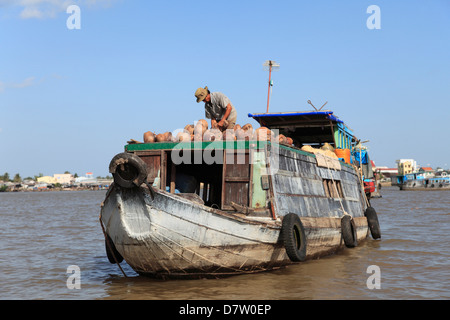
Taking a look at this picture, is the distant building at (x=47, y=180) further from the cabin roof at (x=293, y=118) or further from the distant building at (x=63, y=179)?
the cabin roof at (x=293, y=118)

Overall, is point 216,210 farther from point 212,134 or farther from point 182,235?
point 212,134

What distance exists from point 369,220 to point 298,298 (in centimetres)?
802

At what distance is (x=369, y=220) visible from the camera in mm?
14148

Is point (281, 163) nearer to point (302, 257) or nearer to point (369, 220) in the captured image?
point (302, 257)

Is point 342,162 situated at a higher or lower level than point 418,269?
higher

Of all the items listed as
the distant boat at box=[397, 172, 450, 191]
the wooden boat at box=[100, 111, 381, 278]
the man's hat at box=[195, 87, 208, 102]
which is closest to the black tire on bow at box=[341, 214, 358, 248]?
the wooden boat at box=[100, 111, 381, 278]

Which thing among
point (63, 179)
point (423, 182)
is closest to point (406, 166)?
point (423, 182)

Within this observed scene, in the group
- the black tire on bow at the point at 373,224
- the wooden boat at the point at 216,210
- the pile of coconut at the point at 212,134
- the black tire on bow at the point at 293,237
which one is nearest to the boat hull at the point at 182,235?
the wooden boat at the point at 216,210

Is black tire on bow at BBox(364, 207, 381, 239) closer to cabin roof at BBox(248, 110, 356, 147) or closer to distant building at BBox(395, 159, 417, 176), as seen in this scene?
cabin roof at BBox(248, 110, 356, 147)

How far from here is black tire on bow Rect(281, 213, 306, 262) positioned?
24.8ft

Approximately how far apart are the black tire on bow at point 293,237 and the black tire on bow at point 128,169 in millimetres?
2556

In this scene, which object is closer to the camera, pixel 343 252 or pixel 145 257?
pixel 145 257

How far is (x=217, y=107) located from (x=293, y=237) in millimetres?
2936
